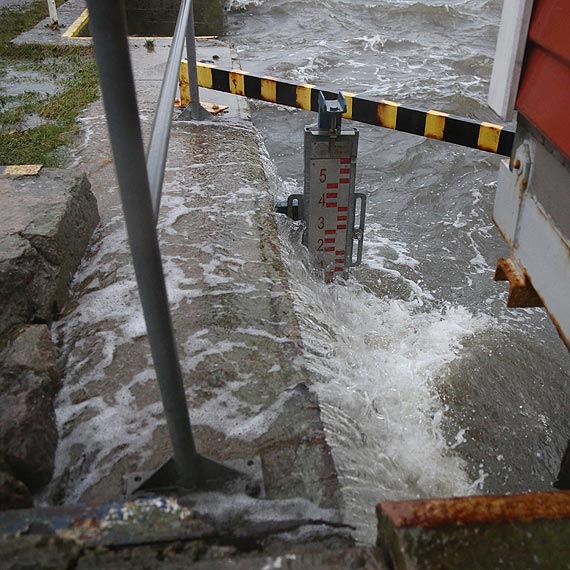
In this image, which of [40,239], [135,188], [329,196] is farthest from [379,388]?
[135,188]

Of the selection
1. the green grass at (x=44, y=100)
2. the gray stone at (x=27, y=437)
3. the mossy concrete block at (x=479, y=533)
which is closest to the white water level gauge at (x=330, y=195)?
the green grass at (x=44, y=100)

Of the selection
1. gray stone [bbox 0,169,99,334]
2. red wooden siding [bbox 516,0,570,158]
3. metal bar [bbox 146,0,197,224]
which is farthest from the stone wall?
red wooden siding [bbox 516,0,570,158]

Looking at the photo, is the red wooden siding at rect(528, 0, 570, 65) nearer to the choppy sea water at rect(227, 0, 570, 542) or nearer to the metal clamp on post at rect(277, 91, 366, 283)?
the metal clamp on post at rect(277, 91, 366, 283)

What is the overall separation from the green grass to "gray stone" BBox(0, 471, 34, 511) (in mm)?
3122

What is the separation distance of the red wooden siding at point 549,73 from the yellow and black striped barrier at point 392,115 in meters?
1.21

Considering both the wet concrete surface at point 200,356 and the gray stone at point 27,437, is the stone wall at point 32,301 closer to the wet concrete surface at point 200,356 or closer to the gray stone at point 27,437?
the gray stone at point 27,437

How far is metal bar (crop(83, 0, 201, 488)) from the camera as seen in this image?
1.16 m

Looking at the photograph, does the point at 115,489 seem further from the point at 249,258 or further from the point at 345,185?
the point at 345,185

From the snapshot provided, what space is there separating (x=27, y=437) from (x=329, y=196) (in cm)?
241

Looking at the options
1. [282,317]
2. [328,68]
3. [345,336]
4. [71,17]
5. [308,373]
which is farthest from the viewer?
[328,68]

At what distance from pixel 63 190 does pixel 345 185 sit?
5.45ft

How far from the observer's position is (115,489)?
198 centimetres

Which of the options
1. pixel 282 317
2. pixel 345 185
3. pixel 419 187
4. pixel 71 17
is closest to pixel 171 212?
pixel 345 185

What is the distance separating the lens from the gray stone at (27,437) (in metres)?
1.92
